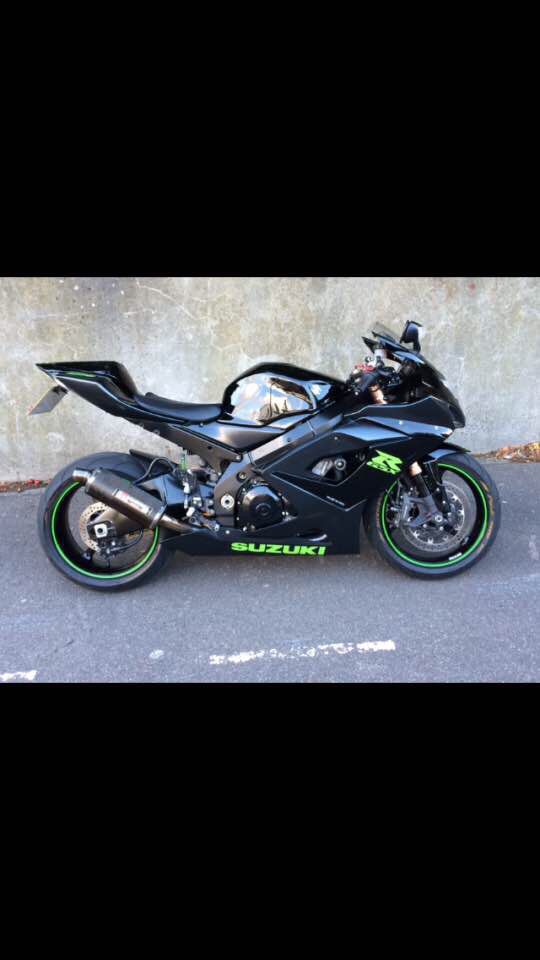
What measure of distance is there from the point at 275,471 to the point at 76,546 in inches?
48.6

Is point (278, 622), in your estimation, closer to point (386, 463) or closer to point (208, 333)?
point (386, 463)

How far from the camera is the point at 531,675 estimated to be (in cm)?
286

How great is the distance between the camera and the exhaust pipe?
3363 millimetres

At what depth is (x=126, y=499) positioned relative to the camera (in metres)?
3.37

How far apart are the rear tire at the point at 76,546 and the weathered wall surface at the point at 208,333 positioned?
1443 millimetres

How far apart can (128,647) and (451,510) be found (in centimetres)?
191

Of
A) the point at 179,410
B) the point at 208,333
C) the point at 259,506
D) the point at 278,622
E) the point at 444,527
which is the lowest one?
the point at 278,622

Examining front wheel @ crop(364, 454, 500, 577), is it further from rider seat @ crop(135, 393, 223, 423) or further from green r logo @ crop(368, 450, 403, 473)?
rider seat @ crop(135, 393, 223, 423)

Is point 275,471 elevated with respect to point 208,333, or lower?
lower

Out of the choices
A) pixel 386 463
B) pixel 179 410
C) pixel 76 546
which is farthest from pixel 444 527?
pixel 76 546

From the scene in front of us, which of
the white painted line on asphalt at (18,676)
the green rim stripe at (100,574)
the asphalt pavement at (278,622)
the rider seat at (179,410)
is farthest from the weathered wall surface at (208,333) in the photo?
the white painted line on asphalt at (18,676)

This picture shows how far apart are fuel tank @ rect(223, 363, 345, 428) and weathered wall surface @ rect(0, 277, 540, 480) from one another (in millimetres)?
1428

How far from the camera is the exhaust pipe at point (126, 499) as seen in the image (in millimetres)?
3363

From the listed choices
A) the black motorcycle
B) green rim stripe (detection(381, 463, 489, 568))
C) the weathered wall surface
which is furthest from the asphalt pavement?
→ the weathered wall surface
